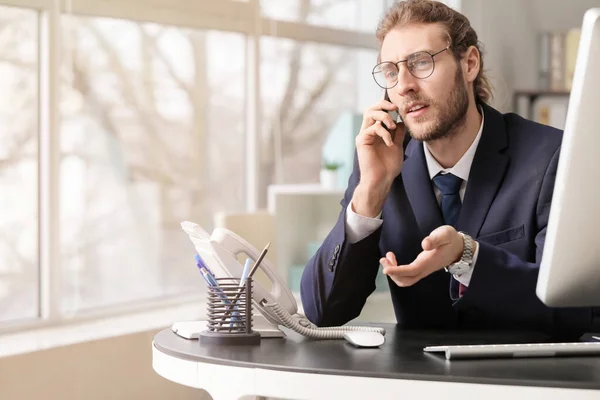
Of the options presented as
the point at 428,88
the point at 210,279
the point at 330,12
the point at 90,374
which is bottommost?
the point at 90,374

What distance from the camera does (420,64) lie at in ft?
7.28

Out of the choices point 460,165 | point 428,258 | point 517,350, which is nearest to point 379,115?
point 460,165

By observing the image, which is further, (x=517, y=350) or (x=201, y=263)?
(x=201, y=263)

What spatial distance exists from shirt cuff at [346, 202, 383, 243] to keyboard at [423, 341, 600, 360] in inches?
19.1

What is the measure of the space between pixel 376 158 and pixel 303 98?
222 cm

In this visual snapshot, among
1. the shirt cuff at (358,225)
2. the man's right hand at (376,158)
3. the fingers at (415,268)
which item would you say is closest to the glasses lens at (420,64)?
the man's right hand at (376,158)

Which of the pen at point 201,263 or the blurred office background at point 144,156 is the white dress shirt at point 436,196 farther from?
the blurred office background at point 144,156

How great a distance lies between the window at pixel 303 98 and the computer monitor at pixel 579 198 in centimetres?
270

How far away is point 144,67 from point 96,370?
1.22m

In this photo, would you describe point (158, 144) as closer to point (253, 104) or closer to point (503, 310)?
point (253, 104)

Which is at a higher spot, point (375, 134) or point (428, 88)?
point (428, 88)

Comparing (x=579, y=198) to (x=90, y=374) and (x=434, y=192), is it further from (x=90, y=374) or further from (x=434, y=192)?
(x=90, y=374)

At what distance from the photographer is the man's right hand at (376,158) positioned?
2057mm

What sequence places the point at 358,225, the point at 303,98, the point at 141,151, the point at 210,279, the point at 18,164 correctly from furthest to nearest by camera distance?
the point at 303,98
the point at 141,151
the point at 18,164
the point at 358,225
the point at 210,279
